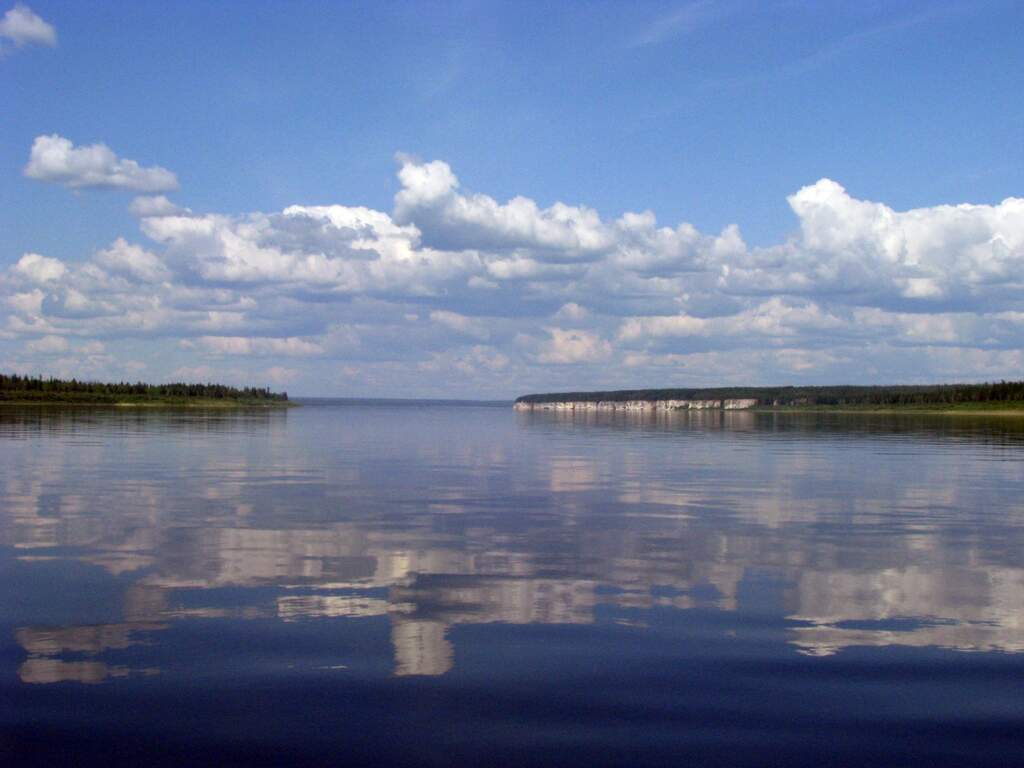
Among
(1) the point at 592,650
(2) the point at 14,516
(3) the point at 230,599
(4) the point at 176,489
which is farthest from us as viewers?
(4) the point at 176,489

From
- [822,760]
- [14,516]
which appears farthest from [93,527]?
[822,760]

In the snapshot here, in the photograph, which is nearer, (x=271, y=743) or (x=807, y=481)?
(x=271, y=743)

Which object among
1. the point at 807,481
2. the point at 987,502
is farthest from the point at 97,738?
the point at 807,481

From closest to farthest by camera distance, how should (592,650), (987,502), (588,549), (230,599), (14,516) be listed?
(592,650) → (230,599) → (588,549) → (14,516) → (987,502)

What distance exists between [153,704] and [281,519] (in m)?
17.2

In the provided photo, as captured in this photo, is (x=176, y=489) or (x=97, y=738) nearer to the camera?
(x=97, y=738)

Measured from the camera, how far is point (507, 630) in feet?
53.3

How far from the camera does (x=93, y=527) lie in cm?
2717

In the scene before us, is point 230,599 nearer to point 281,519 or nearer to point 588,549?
point 588,549

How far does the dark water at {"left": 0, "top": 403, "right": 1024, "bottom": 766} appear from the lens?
11.5 meters

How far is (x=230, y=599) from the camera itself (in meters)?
18.3

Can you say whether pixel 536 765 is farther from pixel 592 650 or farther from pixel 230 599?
pixel 230 599

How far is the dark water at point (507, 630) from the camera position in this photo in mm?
11500

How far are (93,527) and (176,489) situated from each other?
10.5m
